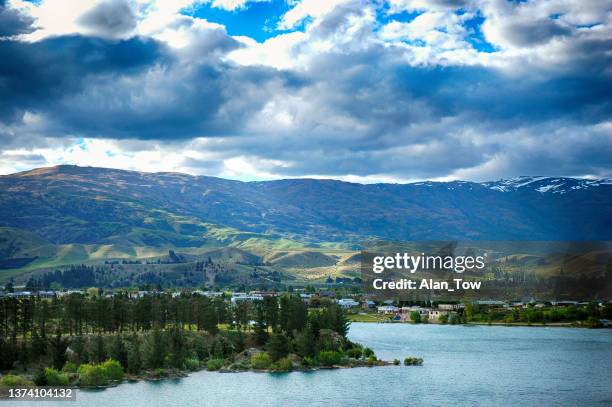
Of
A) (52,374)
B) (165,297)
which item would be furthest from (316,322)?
(52,374)

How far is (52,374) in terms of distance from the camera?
299 ft

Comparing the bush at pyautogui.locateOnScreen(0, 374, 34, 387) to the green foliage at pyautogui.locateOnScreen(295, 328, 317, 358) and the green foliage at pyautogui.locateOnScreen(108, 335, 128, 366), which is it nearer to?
the green foliage at pyautogui.locateOnScreen(108, 335, 128, 366)

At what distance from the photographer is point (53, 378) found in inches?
3580

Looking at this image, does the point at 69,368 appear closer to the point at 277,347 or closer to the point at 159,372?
the point at 159,372

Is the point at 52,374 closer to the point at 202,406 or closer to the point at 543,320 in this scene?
the point at 202,406

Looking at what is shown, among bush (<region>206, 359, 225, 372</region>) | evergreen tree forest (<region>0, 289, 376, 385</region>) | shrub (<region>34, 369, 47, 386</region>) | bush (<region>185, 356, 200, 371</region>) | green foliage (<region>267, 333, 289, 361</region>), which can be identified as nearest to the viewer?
shrub (<region>34, 369, 47, 386</region>)

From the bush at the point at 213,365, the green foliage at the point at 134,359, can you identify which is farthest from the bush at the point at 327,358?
the green foliage at the point at 134,359

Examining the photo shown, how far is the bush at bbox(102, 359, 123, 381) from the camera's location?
97.0m

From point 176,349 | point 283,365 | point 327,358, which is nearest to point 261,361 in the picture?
point 283,365

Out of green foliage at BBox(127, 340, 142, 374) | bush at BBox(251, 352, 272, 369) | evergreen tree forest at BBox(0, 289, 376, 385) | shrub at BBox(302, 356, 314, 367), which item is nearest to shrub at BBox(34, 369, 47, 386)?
evergreen tree forest at BBox(0, 289, 376, 385)

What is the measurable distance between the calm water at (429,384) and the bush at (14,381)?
249 inches

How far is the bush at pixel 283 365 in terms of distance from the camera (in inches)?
4262

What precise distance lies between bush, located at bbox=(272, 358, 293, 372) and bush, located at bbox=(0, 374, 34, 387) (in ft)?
115

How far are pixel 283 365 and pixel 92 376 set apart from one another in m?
28.4
